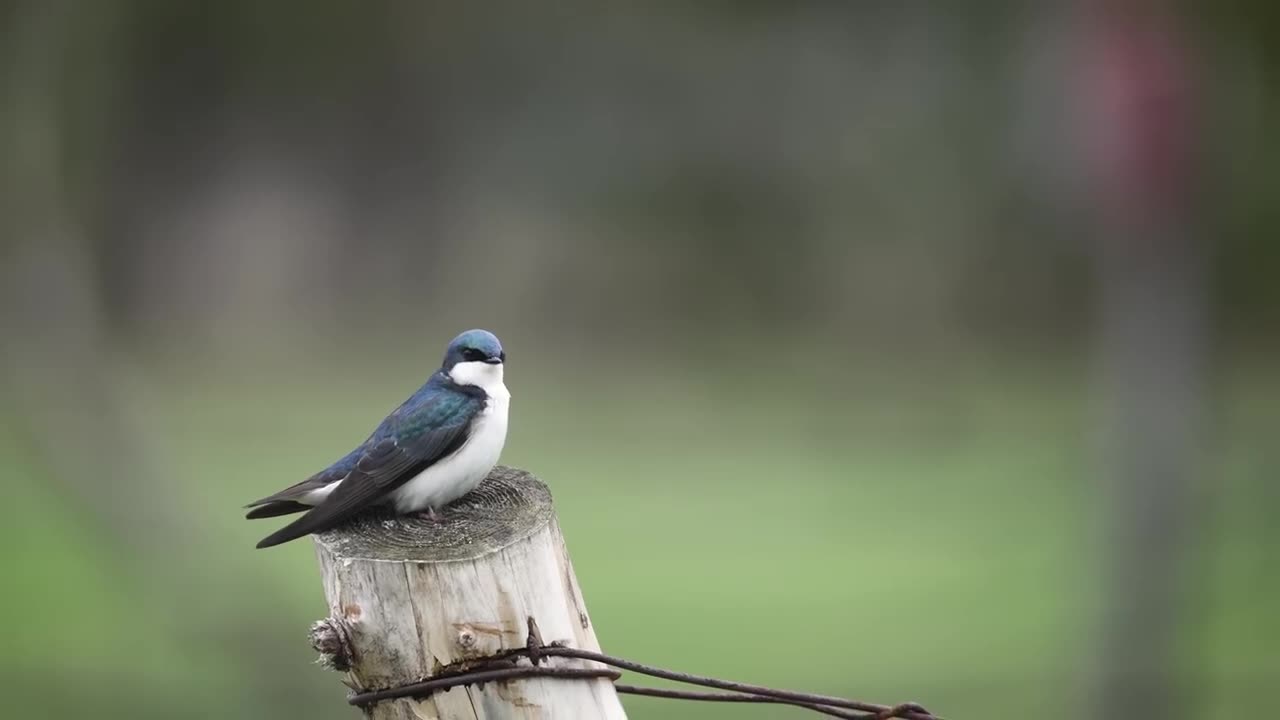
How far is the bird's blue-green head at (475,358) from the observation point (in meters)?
1.21

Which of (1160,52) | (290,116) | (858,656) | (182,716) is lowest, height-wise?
(182,716)

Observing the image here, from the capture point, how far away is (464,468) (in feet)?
3.67

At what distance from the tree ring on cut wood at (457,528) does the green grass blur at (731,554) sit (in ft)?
9.09

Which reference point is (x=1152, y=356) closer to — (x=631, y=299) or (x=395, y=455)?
(x=395, y=455)

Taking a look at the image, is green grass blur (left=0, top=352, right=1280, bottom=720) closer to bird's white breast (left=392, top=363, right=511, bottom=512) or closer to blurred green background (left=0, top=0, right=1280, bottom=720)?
blurred green background (left=0, top=0, right=1280, bottom=720)

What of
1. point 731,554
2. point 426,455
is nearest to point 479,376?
point 426,455

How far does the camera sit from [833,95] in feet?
24.8

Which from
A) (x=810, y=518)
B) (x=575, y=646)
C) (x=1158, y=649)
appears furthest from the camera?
(x=810, y=518)

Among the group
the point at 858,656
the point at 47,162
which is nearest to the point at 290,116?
the point at 47,162

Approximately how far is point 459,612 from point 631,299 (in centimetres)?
633

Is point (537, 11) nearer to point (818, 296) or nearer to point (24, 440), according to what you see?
point (818, 296)

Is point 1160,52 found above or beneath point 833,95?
beneath

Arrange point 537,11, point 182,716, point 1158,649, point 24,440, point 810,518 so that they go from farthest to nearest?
point 537,11 → point 24,440 → point 810,518 → point 182,716 → point 1158,649

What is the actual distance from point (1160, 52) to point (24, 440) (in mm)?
5853
